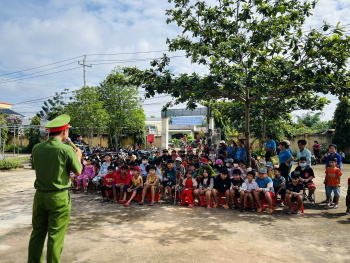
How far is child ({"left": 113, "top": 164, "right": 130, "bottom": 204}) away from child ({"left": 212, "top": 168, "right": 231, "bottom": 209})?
8.55 ft

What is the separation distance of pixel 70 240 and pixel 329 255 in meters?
4.38

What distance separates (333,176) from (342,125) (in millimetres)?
14328

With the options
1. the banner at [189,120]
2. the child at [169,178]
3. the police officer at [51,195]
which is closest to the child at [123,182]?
the child at [169,178]

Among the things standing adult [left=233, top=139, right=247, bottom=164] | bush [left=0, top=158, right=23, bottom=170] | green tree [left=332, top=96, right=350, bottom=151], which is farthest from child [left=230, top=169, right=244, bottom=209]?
green tree [left=332, top=96, right=350, bottom=151]

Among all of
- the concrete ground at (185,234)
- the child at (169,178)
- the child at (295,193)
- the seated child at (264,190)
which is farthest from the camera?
the child at (169,178)

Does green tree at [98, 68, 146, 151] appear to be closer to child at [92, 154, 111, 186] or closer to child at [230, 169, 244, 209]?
child at [92, 154, 111, 186]

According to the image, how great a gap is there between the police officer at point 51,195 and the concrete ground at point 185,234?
3.20 feet

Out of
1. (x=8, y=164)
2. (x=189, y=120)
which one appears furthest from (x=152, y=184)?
(x=189, y=120)

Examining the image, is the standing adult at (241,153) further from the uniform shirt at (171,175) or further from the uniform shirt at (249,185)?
the uniform shirt at (171,175)

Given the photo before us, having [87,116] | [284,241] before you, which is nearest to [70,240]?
[284,241]

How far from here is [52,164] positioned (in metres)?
2.95

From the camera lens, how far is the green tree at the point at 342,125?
1836 cm

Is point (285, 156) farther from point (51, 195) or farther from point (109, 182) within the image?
point (51, 195)

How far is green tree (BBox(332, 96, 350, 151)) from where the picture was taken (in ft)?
60.2
